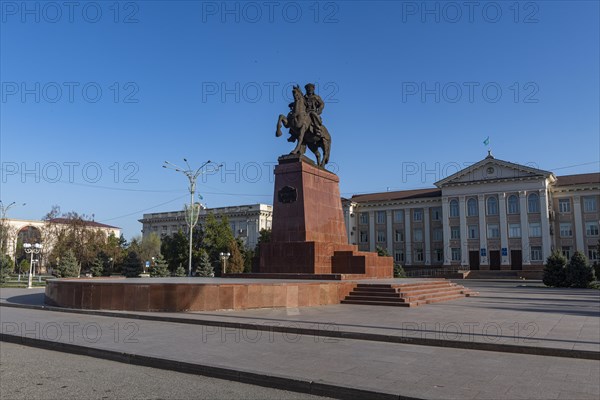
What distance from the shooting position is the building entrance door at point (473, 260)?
195ft

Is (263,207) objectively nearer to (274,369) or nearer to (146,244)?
(146,244)

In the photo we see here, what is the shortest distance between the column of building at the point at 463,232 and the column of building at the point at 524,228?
6434 mm

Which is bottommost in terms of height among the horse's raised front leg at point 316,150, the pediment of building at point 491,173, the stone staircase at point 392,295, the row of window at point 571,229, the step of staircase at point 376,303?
the step of staircase at point 376,303

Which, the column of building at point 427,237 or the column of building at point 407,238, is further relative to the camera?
the column of building at point 407,238

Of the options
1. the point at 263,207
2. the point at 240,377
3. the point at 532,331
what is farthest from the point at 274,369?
the point at 263,207

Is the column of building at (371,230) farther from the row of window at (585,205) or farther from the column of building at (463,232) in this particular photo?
the row of window at (585,205)

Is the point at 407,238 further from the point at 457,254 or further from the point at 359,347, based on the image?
the point at 359,347

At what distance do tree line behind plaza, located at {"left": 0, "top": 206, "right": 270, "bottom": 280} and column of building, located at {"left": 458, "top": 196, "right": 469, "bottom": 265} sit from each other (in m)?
24.3

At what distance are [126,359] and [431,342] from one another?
199 inches

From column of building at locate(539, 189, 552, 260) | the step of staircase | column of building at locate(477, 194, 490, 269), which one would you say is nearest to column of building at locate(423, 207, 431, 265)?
column of building at locate(477, 194, 490, 269)

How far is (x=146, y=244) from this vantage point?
6194 cm

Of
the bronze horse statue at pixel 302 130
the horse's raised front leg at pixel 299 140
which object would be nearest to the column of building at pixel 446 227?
the bronze horse statue at pixel 302 130

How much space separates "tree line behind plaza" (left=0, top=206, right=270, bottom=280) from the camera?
37656mm

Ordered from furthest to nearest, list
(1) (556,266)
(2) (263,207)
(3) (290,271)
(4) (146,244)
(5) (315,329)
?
(2) (263,207) < (4) (146,244) < (1) (556,266) < (3) (290,271) < (5) (315,329)
